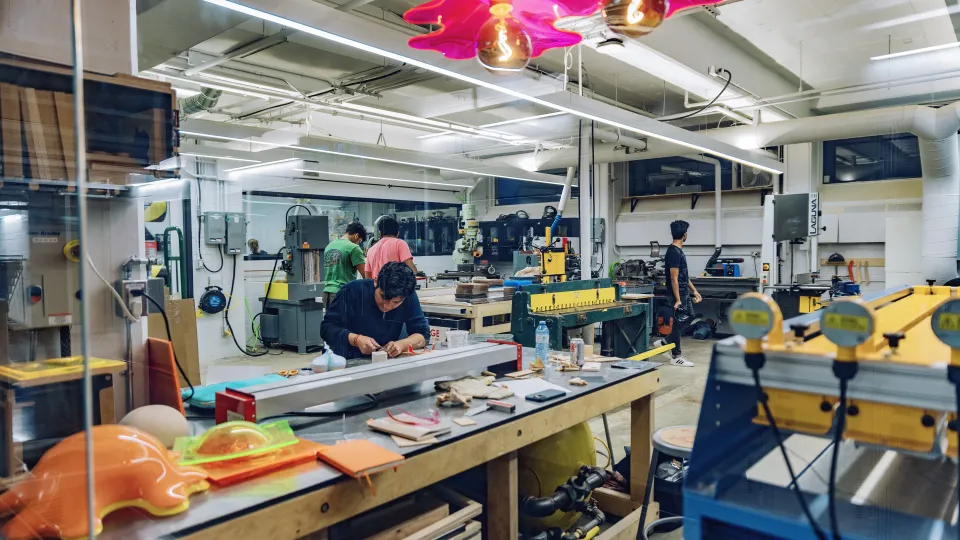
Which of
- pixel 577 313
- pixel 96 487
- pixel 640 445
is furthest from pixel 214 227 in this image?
pixel 96 487

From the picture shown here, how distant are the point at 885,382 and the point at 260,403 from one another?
1387 mm

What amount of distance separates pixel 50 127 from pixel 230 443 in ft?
3.05

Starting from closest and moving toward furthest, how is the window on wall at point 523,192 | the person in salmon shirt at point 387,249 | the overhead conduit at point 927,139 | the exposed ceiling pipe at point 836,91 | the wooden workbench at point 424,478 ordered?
1. the wooden workbench at point 424,478
2. the person in salmon shirt at point 387,249
3. the overhead conduit at point 927,139
4. the exposed ceiling pipe at point 836,91
5. the window on wall at point 523,192

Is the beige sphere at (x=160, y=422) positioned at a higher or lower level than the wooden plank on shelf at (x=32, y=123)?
lower

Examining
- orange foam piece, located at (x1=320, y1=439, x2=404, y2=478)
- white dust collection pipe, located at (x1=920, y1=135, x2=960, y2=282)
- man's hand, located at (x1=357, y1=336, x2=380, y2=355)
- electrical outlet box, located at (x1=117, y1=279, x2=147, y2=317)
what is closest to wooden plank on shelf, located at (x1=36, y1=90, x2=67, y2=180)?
electrical outlet box, located at (x1=117, y1=279, x2=147, y2=317)

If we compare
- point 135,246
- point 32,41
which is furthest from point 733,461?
point 32,41

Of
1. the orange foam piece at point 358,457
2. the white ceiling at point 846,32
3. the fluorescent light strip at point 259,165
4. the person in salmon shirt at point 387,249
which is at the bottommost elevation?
the orange foam piece at point 358,457

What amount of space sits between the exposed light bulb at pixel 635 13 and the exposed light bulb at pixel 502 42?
1.02 ft

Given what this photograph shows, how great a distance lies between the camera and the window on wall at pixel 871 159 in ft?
19.2

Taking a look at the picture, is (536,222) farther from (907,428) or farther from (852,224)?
(907,428)

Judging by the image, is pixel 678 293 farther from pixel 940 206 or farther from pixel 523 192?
pixel 523 192

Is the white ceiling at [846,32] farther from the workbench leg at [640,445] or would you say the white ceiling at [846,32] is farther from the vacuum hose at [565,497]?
the vacuum hose at [565,497]

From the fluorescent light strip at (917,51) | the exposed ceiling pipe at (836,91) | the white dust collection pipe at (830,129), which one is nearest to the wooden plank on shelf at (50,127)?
the exposed ceiling pipe at (836,91)

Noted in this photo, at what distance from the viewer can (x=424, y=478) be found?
153 centimetres
